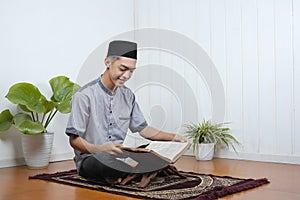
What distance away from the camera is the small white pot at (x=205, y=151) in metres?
3.72

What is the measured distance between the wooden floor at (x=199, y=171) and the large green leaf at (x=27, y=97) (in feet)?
1.67

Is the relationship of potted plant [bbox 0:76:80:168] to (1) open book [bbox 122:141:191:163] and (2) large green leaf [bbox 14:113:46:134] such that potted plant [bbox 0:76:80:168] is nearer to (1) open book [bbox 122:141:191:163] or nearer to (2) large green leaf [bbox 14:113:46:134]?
(2) large green leaf [bbox 14:113:46:134]

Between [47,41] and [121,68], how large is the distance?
60.9 inches

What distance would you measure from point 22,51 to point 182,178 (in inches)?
72.7

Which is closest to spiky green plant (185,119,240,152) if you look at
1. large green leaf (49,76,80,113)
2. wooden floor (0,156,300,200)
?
wooden floor (0,156,300,200)

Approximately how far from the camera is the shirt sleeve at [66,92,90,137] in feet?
8.10

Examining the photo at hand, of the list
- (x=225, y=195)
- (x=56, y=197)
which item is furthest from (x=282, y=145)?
(x=56, y=197)

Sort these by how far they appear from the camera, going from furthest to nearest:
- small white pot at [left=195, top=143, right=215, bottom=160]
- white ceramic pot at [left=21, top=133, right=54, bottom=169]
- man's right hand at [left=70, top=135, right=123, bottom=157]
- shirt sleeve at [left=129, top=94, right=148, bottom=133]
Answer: small white pot at [left=195, top=143, right=215, bottom=160], white ceramic pot at [left=21, top=133, right=54, bottom=169], shirt sleeve at [left=129, top=94, right=148, bottom=133], man's right hand at [left=70, top=135, right=123, bottom=157]

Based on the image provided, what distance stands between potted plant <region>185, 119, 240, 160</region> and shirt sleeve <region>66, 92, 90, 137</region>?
1.50 metres

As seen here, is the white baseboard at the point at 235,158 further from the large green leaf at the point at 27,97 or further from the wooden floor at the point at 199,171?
the large green leaf at the point at 27,97

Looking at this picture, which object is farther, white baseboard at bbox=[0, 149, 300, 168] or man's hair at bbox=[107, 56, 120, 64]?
white baseboard at bbox=[0, 149, 300, 168]

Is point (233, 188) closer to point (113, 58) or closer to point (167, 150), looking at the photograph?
point (167, 150)

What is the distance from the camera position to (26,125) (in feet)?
10.5

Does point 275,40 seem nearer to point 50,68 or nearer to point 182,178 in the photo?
point 182,178
